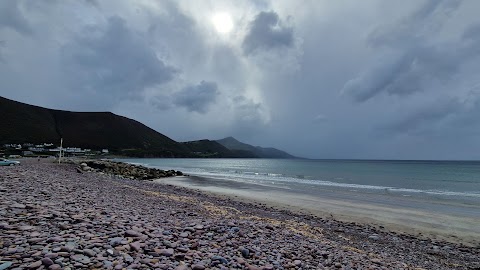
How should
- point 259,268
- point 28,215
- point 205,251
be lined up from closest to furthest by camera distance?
point 259,268, point 205,251, point 28,215

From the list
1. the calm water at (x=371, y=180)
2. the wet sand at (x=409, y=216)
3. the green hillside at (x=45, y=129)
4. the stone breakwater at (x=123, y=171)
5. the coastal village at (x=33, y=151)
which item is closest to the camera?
the wet sand at (x=409, y=216)

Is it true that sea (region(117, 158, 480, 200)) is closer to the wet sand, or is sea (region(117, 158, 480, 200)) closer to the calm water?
the calm water

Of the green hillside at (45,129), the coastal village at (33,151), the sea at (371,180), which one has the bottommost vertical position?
the sea at (371,180)

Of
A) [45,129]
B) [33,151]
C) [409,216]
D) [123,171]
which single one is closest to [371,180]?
[409,216]

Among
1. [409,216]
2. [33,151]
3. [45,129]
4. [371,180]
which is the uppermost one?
[45,129]

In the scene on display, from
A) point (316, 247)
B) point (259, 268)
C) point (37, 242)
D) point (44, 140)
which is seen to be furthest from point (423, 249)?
point (44, 140)

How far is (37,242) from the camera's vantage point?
4.90 metres

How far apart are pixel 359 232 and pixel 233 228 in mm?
8853

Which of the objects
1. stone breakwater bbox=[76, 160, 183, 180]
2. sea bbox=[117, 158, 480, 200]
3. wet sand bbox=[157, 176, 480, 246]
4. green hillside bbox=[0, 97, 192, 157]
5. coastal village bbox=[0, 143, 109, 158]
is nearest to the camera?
wet sand bbox=[157, 176, 480, 246]

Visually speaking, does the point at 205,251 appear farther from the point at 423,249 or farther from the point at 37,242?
the point at 423,249

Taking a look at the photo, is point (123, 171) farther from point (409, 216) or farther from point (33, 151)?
point (33, 151)

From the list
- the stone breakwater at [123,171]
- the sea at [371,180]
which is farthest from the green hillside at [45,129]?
the stone breakwater at [123,171]

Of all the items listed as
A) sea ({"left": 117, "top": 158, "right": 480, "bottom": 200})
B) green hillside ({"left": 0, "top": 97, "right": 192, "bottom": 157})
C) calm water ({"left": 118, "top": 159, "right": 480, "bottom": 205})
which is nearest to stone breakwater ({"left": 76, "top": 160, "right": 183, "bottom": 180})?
sea ({"left": 117, "top": 158, "right": 480, "bottom": 200})

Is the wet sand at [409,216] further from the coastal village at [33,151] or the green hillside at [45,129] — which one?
the green hillside at [45,129]
